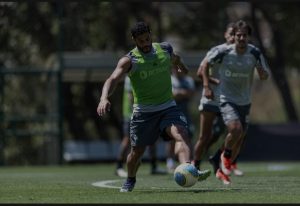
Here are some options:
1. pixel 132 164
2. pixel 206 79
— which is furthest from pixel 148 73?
pixel 206 79

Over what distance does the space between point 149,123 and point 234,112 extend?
83.8 inches

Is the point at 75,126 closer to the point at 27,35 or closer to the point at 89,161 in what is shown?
the point at 89,161

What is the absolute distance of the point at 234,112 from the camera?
12656mm

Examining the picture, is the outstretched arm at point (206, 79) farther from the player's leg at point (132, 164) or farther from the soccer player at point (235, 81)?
the player's leg at point (132, 164)

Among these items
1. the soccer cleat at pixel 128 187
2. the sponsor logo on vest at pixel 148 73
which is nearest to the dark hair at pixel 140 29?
the sponsor logo on vest at pixel 148 73

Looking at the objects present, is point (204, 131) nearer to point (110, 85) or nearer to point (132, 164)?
point (132, 164)

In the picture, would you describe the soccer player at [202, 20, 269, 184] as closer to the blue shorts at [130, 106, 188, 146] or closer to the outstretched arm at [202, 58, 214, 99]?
the outstretched arm at [202, 58, 214, 99]

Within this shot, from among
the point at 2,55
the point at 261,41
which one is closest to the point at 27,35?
the point at 2,55

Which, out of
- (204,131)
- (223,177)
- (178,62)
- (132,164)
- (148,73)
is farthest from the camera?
(204,131)

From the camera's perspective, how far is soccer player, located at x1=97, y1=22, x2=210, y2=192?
420 inches

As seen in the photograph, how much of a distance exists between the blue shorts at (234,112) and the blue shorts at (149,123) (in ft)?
6.02

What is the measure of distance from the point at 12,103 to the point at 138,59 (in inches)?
560

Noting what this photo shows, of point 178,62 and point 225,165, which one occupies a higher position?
point 178,62

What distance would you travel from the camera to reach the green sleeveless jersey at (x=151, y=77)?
10703 millimetres
